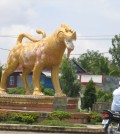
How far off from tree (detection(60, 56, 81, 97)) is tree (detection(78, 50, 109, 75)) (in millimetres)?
14281

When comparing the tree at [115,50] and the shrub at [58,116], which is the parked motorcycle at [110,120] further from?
the tree at [115,50]

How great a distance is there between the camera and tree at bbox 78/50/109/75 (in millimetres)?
55531

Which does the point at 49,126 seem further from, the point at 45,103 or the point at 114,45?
the point at 114,45

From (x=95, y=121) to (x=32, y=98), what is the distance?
3196 millimetres

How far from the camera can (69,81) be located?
41406mm

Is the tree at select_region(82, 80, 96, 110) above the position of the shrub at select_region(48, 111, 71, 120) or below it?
above

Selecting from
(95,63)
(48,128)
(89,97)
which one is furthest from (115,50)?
(48,128)

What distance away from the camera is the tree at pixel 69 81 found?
41.2 m

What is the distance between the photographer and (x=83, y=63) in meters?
73.5

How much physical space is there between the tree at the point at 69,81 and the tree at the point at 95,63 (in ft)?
46.9

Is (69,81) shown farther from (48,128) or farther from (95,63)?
(48,128)

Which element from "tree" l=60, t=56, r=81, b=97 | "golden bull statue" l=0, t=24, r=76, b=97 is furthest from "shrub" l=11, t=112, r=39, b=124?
"tree" l=60, t=56, r=81, b=97

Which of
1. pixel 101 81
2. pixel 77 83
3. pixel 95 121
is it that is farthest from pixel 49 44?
pixel 101 81

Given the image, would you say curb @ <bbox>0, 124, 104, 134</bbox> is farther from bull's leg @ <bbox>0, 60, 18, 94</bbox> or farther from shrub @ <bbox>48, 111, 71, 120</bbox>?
bull's leg @ <bbox>0, 60, 18, 94</bbox>
